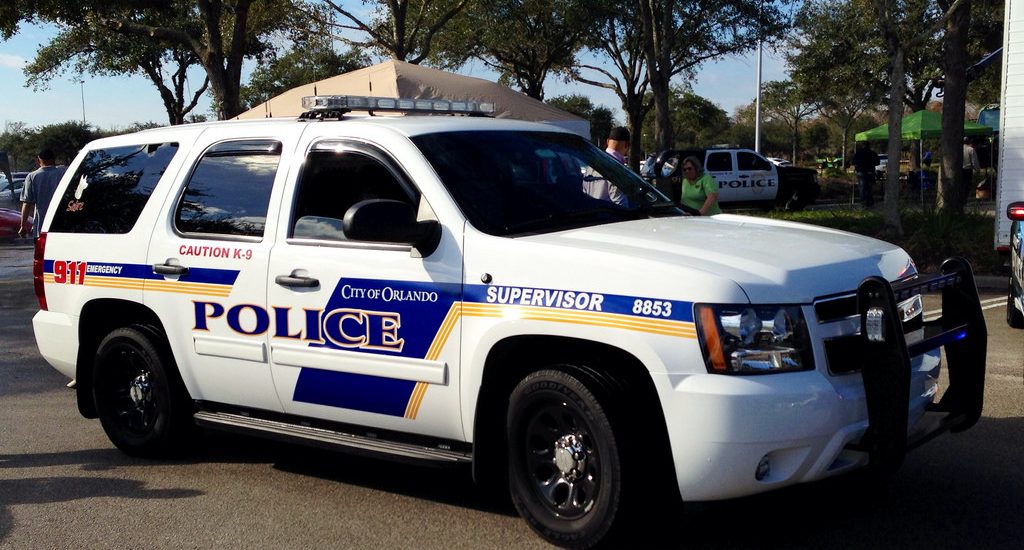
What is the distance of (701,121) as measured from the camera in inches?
2554

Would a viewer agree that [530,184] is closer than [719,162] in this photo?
Yes

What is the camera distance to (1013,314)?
969 centimetres

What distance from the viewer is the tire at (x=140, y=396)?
6027 mm

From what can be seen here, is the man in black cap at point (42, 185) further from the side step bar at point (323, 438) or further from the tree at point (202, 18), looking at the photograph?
the side step bar at point (323, 438)

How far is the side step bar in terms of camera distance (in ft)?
16.0

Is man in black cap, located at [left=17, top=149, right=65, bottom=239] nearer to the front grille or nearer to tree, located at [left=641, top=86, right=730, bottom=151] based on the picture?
the front grille

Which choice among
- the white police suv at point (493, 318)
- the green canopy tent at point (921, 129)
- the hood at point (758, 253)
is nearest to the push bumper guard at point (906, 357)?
the white police suv at point (493, 318)

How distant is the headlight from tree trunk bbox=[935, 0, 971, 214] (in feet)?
46.0

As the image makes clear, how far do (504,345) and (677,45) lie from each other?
1335 inches

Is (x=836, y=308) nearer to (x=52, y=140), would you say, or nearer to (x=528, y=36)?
(x=528, y=36)

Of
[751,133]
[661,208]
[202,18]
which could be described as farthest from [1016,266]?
[751,133]

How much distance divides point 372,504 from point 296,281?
1146mm

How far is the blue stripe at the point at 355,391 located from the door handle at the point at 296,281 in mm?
399

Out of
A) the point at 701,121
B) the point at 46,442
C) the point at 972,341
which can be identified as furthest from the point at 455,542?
the point at 701,121
